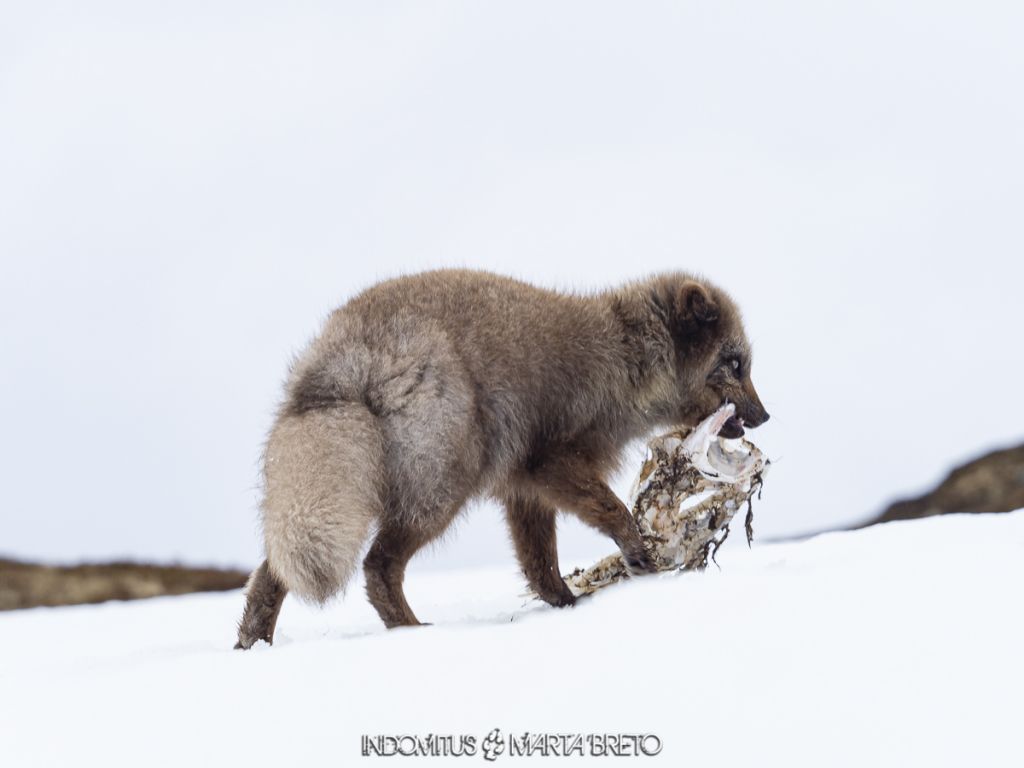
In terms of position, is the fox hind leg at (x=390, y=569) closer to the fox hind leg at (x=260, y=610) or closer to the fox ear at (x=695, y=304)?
the fox hind leg at (x=260, y=610)

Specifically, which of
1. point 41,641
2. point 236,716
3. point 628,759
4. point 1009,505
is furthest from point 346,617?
point 1009,505

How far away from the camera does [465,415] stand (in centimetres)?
657

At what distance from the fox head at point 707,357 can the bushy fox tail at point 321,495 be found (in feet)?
7.75

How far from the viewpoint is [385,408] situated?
6.49 m

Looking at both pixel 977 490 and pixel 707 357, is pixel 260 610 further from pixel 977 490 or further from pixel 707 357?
pixel 977 490

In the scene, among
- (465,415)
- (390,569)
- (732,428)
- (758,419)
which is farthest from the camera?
(758,419)

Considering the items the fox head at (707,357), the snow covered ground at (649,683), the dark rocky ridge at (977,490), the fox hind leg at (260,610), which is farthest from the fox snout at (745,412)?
the dark rocky ridge at (977,490)

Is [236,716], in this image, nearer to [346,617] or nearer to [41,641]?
[346,617]

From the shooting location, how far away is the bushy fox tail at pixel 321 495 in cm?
600

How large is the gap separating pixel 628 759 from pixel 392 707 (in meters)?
0.90

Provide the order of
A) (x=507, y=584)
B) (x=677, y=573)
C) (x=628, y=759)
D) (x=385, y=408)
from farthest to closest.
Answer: (x=507, y=584) < (x=677, y=573) < (x=385, y=408) < (x=628, y=759)

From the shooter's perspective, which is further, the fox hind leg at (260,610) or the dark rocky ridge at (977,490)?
the dark rocky ridge at (977,490)

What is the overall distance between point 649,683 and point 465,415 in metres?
2.35

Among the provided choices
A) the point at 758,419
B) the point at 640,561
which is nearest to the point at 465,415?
the point at 640,561
